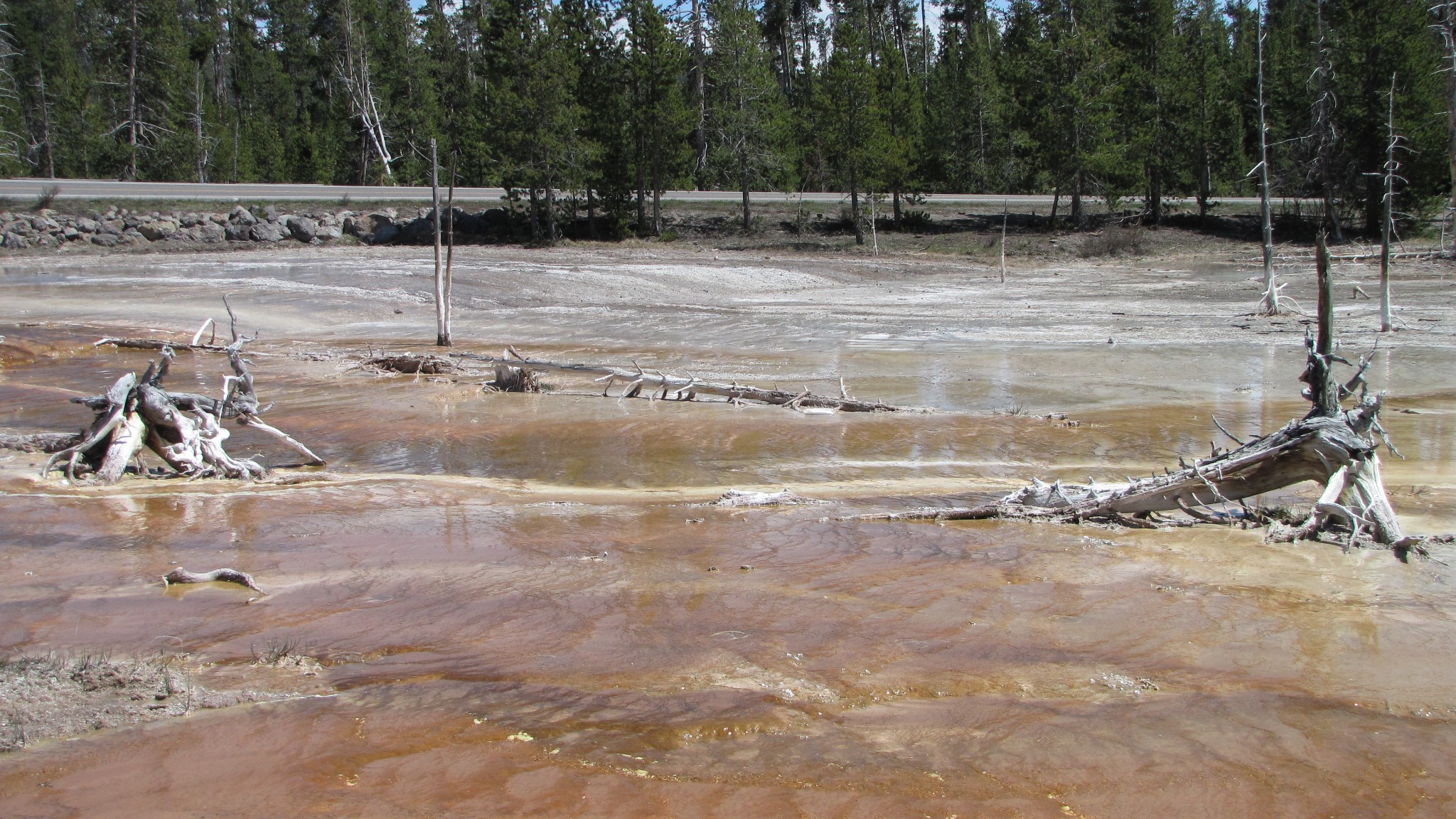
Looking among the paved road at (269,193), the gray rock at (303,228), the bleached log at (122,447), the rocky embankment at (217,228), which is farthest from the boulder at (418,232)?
the bleached log at (122,447)

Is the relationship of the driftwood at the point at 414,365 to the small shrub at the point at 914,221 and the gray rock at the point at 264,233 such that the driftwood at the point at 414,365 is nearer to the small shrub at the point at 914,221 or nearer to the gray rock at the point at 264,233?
the gray rock at the point at 264,233

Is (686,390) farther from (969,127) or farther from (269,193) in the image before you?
(969,127)

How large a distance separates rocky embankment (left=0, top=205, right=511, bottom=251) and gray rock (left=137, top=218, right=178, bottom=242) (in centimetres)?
2

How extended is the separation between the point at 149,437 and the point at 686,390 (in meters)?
6.96

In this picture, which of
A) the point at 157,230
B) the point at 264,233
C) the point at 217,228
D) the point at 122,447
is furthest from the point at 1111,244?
the point at 122,447

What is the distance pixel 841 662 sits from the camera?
18.9ft

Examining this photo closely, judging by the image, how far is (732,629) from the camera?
6254 millimetres

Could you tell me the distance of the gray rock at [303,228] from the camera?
114 feet

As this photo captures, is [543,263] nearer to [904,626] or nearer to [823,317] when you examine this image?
[823,317]

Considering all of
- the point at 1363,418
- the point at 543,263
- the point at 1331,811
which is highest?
the point at 543,263

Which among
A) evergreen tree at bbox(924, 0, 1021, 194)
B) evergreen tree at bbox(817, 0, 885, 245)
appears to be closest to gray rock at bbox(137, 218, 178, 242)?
evergreen tree at bbox(817, 0, 885, 245)

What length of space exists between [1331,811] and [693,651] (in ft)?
10.1

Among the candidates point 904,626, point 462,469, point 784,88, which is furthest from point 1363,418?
point 784,88

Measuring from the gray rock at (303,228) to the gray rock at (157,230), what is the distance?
11.4ft
